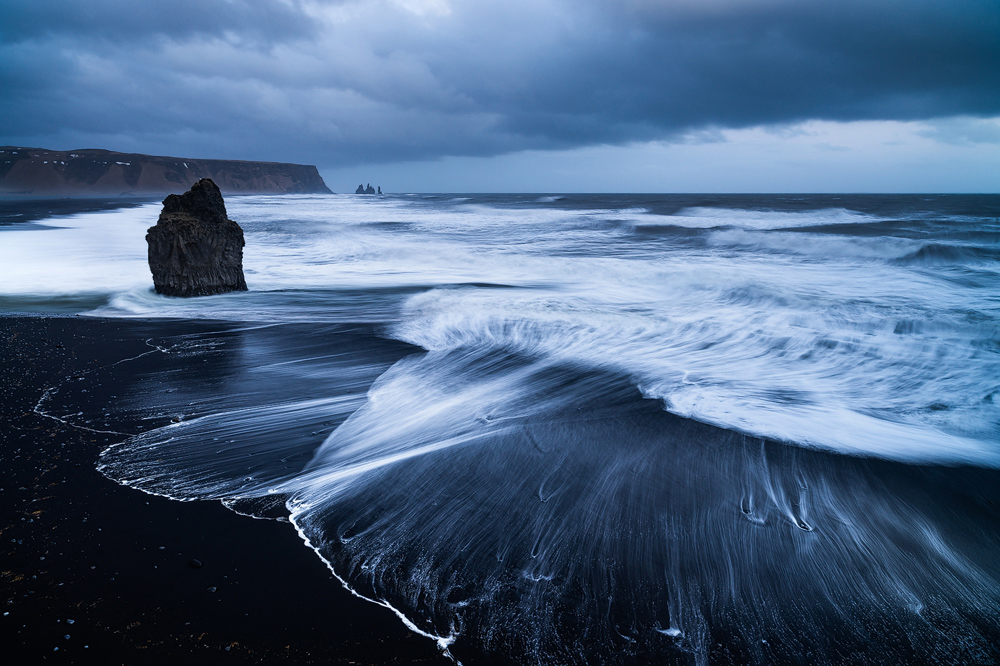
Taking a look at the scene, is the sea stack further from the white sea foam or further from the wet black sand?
the wet black sand

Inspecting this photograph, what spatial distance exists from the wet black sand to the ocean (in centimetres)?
12

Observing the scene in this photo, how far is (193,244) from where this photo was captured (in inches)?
279

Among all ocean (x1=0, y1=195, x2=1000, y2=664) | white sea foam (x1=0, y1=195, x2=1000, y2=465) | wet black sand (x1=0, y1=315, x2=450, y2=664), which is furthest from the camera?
white sea foam (x1=0, y1=195, x2=1000, y2=465)

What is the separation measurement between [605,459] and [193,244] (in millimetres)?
6405

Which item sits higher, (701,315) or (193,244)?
(193,244)

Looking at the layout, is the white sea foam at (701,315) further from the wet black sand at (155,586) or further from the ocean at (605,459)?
the wet black sand at (155,586)

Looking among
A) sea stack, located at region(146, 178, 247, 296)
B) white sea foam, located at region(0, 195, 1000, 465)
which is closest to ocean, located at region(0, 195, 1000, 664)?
white sea foam, located at region(0, 195, 1000, 465)

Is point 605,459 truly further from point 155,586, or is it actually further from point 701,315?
point 701,315

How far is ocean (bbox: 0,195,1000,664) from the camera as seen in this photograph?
1.88m

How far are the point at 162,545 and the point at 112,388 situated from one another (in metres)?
2.12

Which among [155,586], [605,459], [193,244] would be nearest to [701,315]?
[605,459]

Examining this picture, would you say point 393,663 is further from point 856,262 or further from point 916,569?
point 856,262

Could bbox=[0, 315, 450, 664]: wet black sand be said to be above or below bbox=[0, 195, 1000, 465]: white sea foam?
below

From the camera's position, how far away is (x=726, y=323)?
6312mm
